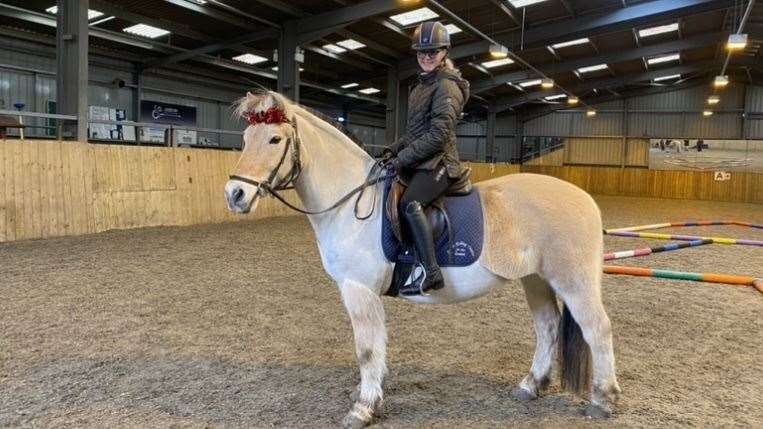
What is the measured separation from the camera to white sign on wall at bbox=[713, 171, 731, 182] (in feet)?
84.1

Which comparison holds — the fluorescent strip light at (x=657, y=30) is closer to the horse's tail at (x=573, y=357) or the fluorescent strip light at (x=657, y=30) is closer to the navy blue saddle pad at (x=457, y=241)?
the horse's tail at (x=573, y=357)

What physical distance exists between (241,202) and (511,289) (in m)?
4.36

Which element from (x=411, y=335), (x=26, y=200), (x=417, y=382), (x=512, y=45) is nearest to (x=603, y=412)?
(x=417, y=382)

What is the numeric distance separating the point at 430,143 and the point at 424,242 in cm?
54

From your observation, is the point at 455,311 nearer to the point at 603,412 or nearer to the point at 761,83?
the point at 603,412

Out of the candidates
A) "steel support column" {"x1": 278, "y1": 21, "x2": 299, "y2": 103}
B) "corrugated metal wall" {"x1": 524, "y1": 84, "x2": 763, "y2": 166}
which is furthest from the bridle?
"corrugated metal wall" {"x1": 524, "y1": 84, "x2": 763, "y2": 166}

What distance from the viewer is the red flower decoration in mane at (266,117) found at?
2.57m

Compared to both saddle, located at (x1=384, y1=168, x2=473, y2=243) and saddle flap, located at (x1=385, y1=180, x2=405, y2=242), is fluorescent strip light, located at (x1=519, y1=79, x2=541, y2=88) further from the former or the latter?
saddle flap, located at (x1=385, y1=180, x2=405, y2=242)

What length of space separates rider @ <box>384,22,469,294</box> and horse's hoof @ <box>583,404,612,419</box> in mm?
1124

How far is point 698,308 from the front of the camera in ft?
17.1

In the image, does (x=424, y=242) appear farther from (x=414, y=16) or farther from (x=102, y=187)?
(x=414, y=16)

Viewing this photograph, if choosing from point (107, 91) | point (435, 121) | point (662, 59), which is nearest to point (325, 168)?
point (435, 121)

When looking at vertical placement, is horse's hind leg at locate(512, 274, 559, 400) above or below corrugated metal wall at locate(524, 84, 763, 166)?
below

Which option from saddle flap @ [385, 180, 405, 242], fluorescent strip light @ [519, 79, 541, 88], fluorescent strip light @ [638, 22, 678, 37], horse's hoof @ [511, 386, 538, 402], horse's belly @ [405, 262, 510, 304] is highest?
fluorescent strip light @ [638, 22, 678, 37]
